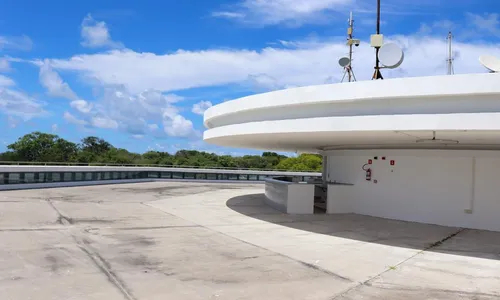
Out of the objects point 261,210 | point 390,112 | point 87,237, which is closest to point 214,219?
point 261,210

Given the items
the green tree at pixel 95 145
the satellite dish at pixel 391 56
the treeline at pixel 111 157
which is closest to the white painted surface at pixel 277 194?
the satellite dish at pixel 391 56

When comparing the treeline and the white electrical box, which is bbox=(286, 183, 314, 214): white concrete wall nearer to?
the white electrical box

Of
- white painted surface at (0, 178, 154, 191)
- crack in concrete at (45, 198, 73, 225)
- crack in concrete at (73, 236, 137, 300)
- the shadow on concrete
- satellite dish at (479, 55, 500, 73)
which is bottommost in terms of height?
crack in concrete at (73, 236, 137, 300)

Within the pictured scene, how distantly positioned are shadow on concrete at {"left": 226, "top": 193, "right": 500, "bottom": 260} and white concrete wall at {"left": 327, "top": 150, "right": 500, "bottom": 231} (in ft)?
1.72

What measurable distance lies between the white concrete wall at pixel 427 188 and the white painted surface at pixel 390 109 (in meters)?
1.04

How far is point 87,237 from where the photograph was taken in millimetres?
11523

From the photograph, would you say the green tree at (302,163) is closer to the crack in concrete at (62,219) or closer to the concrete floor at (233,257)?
the concrete floor at (233,257)

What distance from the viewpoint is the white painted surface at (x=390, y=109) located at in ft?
32.0

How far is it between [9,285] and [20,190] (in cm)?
1876

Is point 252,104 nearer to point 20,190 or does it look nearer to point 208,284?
point 208,284

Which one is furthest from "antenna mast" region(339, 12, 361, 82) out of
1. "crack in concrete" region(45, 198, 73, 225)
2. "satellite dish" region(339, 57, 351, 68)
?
"crack in concrete" region(45, 198, 73, 225)

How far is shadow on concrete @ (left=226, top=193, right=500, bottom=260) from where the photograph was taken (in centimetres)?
1162

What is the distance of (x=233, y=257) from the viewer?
9836 mm

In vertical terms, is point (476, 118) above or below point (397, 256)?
above
